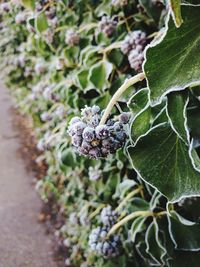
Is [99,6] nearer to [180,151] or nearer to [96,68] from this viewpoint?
[96,68]

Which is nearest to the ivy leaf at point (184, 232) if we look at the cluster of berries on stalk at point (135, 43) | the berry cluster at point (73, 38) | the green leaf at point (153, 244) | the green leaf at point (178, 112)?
the green leaf at point (153, 244)

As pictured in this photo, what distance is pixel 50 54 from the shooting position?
2887 mm

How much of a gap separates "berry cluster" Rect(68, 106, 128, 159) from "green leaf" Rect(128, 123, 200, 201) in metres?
0.05

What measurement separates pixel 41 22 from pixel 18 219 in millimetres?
1622

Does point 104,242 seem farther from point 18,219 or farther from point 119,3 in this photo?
point 18,219

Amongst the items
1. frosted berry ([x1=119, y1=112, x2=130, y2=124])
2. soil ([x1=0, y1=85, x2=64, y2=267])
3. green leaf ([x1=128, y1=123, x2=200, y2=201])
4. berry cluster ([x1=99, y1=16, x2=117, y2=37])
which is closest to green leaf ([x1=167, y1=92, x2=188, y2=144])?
green leaf ([x1=128, y1=123, x2=200, y2=201])

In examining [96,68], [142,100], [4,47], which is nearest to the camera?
[142,100]

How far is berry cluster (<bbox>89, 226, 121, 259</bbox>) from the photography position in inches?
73.2

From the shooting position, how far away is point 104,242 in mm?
1892

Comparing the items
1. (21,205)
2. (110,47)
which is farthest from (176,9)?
(21,205)

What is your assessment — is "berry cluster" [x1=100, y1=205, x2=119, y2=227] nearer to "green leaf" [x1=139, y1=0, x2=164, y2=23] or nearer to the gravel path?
"green leaf" [x1=139, y1=0, x2=164, y2=23]

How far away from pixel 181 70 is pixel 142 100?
0.78ft

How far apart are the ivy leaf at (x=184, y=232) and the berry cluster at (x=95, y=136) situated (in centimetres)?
61

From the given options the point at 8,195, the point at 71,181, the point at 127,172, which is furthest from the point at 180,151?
the point at 8,195
